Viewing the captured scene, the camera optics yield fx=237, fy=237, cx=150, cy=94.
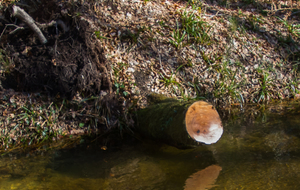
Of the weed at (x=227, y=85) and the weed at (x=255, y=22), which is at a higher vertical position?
the weed at (x=255, y=22)

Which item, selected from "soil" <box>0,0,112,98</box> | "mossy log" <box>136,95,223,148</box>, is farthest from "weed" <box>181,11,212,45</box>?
"mossy log" <box>136,95,223,148</box>

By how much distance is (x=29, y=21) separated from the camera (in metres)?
4.09

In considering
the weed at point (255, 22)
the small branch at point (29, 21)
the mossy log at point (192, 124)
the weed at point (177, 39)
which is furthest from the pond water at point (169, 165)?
the weed at point (255, 22)

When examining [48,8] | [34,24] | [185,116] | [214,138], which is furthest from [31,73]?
[214,138]

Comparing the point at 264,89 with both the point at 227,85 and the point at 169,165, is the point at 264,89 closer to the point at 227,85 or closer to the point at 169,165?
the point at 227,85

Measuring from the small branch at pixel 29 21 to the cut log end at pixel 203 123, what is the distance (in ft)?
Answer: 10.1

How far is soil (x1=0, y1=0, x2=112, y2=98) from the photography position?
405 centimetres

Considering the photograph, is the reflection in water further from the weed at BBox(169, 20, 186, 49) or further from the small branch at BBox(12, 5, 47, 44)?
the small branch at BBox(12, 5, 47, 44)

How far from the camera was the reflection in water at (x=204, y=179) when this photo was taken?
2.46 metres

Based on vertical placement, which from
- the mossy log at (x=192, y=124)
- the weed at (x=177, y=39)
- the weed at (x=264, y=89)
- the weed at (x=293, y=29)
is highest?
the weed at (x=293, y=29)

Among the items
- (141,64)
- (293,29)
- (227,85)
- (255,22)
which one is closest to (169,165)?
(141,64)

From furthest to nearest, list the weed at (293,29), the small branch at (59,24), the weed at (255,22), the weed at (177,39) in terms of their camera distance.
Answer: the weed at (255,22) < the weed at (293,29) < the weed at (177,39) < the small branch at (59,24)

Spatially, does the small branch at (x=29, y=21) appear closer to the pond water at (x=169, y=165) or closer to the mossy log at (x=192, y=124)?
the pond water at (x=169, y=165)

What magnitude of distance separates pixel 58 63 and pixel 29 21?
35.8 inches
